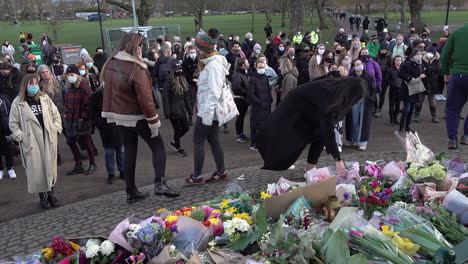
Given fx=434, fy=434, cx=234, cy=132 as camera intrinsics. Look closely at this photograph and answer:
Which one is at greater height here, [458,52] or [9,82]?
[458,52]

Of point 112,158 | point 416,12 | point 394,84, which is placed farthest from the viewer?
point 416,12

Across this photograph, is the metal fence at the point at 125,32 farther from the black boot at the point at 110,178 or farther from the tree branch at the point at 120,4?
the black boot at the point at 110,178

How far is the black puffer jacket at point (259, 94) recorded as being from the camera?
8148mm

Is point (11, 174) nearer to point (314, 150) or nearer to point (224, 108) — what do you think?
point (224, 108)

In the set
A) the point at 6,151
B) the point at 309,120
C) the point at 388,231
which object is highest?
the point at 309,120

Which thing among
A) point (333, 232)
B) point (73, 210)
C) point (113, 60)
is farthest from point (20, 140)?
point (333, 232)

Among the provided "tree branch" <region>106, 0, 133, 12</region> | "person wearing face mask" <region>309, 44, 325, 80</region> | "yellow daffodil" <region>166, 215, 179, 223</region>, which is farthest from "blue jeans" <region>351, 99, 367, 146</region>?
"tree branch" <region>106, 0, 133, 12</region>

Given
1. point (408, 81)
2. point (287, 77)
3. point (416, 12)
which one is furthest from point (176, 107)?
point (416, 12)

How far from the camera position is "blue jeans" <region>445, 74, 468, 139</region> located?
705cm

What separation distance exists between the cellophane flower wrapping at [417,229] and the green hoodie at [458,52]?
15.8ft

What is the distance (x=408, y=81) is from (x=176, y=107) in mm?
4787

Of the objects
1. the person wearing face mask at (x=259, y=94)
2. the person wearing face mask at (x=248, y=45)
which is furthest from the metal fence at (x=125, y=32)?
the person wearing face mask at (x=259, y=94)

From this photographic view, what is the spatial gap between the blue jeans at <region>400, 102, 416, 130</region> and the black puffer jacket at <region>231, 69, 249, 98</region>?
3352 mm

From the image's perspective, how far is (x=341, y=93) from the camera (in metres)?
4.67
